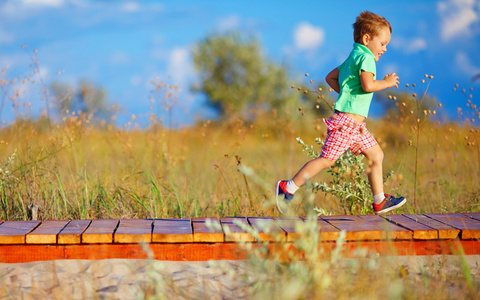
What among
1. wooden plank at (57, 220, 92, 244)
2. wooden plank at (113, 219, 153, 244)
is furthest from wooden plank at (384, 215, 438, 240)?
wooden plank at (57, 220, 92, 244)

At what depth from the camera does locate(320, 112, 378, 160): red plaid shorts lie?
12.0 feet

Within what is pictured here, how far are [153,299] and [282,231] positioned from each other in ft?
3.94

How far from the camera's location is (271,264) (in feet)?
7.22

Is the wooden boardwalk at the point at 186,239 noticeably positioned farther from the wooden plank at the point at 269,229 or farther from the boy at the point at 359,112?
the boy at the point at 359,112

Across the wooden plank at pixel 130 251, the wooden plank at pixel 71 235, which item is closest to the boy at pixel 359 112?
the wooden plank at pixel 130 251

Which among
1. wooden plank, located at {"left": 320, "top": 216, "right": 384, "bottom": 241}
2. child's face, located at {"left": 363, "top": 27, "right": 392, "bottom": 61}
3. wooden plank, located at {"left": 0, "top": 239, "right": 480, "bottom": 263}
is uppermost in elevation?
child's face, located at {"left": 363, "top": 27, "right": 392, "bottom": 61}

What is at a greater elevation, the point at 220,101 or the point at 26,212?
the point at 220,101

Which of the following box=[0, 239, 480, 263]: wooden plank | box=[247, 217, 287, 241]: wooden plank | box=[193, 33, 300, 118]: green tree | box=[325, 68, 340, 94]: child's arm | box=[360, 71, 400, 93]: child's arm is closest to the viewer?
box=[247, 217, 287, 241]: wooden plank

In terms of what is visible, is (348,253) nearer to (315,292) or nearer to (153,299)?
(315,292)

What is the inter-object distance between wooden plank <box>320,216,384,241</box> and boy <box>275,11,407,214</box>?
0.40 m

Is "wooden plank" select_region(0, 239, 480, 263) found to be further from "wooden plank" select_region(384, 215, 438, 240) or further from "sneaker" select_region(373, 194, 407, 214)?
"sneaker" select_region(373, 194, 407, 214)

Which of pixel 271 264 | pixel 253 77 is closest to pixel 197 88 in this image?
pixel 253 77

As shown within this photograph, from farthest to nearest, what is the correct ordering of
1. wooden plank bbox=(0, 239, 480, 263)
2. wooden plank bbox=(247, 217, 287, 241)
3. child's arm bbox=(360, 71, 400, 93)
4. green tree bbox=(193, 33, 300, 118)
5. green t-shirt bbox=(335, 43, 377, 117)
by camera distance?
green tree bbox=(193, 33, 300, 118) → green t-shirt bbox=(335, 43, 377, 117) → child's arm bbox=(360, 71, 400, 93) → wooden plank bbox=(0, 239, 480, 263) → wooden plank bbox=(247, 217, 287, 241)

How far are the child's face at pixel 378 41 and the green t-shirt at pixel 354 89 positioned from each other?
0.20ft
